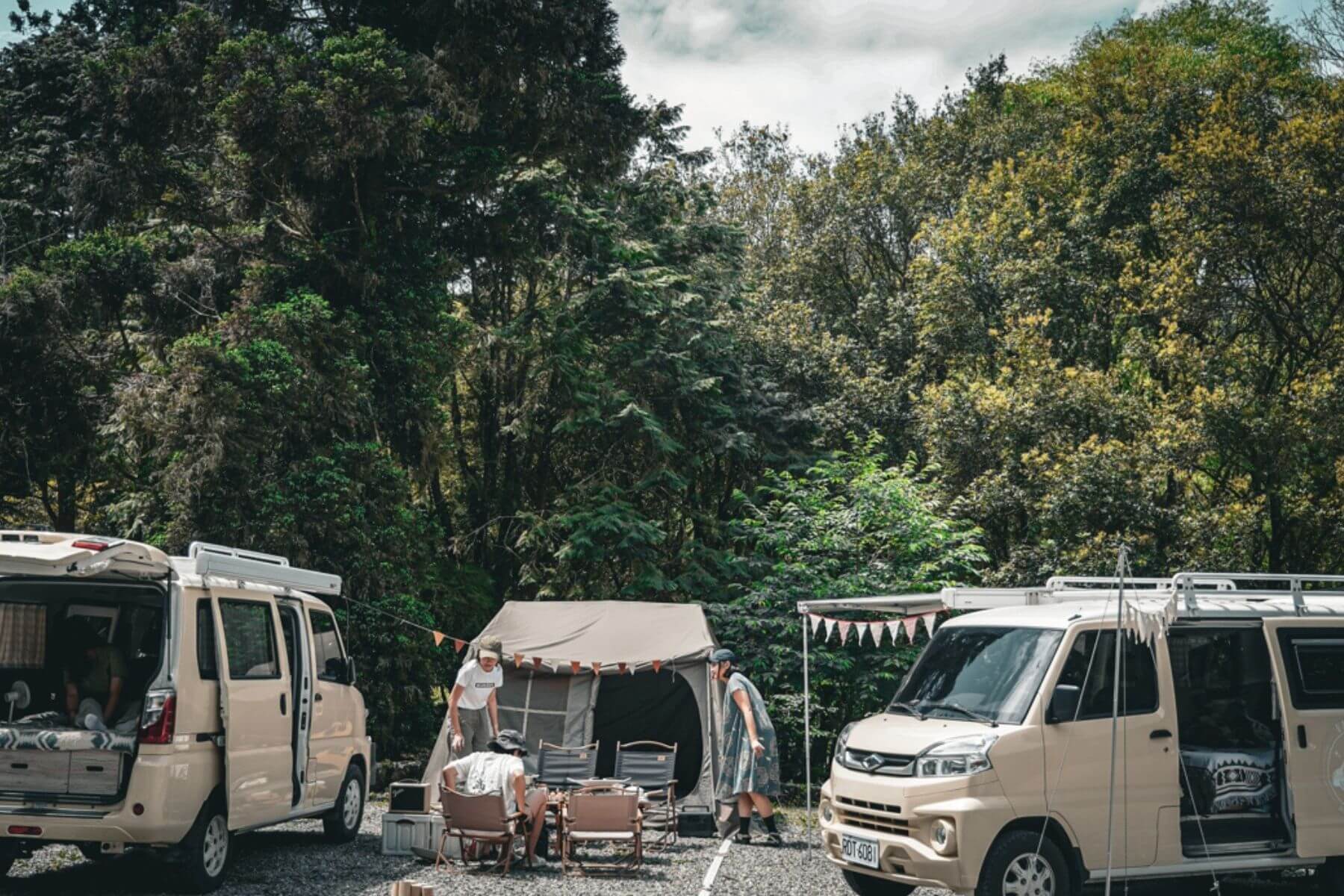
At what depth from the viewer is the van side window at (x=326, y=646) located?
396 inches

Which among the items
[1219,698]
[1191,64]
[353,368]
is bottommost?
[1219,698]

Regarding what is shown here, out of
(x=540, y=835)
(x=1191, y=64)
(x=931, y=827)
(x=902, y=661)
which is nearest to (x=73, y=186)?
(x=540, y=835)

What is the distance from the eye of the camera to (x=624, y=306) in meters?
22.0

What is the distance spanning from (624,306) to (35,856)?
14391 mm

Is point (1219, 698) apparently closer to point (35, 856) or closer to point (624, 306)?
point (35, 856)

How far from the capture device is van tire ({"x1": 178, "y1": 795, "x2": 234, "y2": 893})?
7.82 m

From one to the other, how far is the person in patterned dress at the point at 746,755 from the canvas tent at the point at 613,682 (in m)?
1.15

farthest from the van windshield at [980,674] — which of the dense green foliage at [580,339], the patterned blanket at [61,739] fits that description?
the dense green foliage at [580,339]

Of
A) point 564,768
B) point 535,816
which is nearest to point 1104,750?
point 535,816

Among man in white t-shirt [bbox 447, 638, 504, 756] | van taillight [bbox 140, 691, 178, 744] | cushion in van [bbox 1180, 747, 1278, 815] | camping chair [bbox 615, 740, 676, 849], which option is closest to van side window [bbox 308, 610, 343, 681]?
man in white t-shirt [bbox 447, 638, 504, 756]

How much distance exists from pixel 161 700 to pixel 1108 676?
6.07m

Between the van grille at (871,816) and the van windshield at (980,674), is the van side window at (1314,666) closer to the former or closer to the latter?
the van windshield at (980,674)

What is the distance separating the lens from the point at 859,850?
765cm

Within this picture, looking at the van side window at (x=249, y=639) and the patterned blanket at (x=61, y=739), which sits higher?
the van side window at (x=249, y=639)
